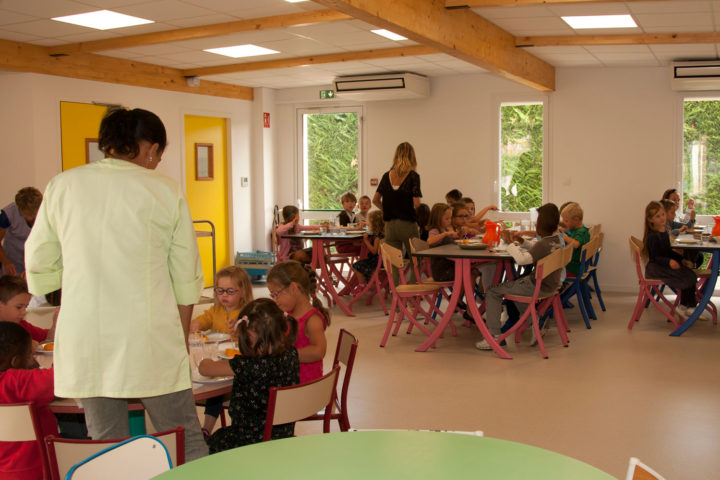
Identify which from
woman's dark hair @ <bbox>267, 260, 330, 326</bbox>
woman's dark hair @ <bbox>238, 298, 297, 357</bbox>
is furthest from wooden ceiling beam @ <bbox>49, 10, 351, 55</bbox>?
woman's dark hair @ <bbox>238, 298, 297, 357</bbox>

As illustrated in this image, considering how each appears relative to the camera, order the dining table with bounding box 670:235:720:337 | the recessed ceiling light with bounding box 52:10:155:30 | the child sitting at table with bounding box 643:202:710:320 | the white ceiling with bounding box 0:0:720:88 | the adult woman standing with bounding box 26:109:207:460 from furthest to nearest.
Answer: the child sitting at table with bounding box 643:202:710:320 < the dining table with bounding box 670:235:720:337 < the recessed ceiling light with bounding box 52:10:155:30 < the white ceiling with bounding box 0:0:720:88 < the adult woman standing with bounding box 26:109:207:460

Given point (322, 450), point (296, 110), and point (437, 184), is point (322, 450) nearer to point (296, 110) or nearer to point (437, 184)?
point (437, 184)

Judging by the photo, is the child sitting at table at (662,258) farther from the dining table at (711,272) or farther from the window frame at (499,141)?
the window frame at (499,141)

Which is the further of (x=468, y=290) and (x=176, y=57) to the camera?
(x=176, y=57)

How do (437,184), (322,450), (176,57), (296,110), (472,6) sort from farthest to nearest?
(296,110) → (437,184) → (176,57) → (472,6) → (322,450)

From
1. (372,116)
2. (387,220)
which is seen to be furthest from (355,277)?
(372,116)

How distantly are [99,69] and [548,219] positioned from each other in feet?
17.5

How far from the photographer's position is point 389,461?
1648 mm

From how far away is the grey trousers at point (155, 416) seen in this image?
87.1 inches

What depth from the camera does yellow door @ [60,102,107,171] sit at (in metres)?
7.94

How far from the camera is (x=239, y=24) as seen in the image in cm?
656

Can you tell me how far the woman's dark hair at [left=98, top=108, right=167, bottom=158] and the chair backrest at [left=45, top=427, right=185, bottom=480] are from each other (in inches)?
33.5

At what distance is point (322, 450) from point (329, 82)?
9.47 m

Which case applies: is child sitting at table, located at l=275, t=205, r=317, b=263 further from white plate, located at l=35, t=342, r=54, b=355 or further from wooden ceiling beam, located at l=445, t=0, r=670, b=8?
white plate, located at l=35, t=342, r=54, b=355
